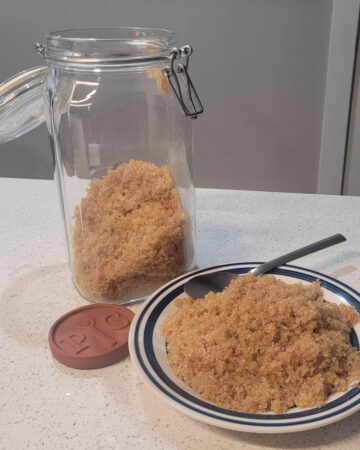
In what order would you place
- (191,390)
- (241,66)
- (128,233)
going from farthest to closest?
1. (241,66)
2. (128,233)
3. (191,390)

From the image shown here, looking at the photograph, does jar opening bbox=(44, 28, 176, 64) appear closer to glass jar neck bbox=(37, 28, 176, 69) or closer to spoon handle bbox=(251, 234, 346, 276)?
glass jar neck bbox=(37, 28, 176, 69)

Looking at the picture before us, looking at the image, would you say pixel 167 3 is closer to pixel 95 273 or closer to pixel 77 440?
pixel 95 273

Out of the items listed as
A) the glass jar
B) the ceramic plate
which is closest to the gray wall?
the glass jar

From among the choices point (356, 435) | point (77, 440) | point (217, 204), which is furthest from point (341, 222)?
point (77, 440)

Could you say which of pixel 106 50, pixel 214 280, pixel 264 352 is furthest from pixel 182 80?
pixel 264 352

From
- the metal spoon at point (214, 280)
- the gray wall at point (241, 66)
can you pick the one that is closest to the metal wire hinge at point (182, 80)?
the metal spoon at point (214, 280)

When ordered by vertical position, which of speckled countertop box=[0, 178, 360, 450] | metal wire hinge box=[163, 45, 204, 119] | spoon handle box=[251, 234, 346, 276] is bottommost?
speckled countertop box=[0, 178, 360, 450]

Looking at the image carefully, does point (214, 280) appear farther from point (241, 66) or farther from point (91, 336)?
point (241, 66)

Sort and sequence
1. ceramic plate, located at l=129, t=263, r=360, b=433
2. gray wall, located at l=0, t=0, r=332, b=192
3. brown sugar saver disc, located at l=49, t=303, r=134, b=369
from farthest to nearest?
gray wall, located at l=0, t=0, r=332, b=192
brown sugar saver disc, located at l=49, t=303, r=134, b=369
ceramic plate, located at l=129, t=263, r=360, b=433
